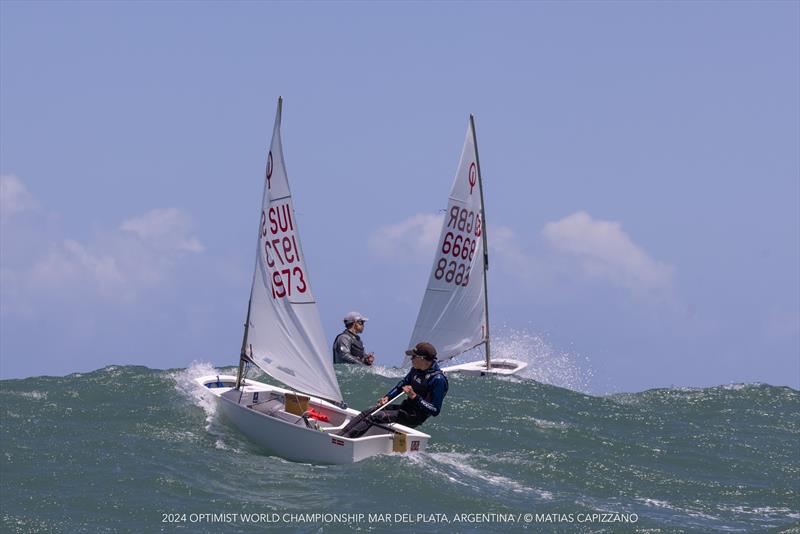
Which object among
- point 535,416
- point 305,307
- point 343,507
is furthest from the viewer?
point 535,416

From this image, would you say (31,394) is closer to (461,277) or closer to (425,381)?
(425,381)

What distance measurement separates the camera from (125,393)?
18.9 metres

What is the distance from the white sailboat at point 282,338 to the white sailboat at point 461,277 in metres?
6.45

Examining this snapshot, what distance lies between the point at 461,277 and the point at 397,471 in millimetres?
9864

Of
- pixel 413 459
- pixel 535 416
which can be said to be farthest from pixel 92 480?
pixel 535 416

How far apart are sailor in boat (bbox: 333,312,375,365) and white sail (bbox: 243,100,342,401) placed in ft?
14.8

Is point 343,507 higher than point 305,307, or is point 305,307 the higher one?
point 305,307

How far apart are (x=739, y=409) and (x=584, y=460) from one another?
7.77 m

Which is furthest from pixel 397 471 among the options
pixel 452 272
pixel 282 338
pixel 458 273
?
pixel 458 273

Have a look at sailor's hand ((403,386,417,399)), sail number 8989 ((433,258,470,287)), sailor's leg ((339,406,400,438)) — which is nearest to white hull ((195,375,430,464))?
sailor's leg ((339,406,400,438))

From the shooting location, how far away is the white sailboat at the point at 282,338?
15.8 m

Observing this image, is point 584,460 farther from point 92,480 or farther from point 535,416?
point 92,480

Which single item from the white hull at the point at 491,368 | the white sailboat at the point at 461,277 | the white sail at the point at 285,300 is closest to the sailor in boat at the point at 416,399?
the white sail at the point at 285,300

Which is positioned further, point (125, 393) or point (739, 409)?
point (739, 409)
